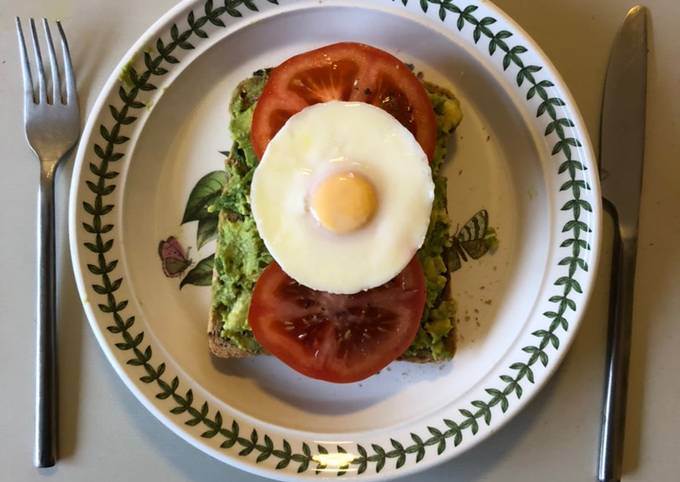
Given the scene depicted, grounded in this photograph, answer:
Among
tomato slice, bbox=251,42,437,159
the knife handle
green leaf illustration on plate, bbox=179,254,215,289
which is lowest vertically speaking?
the knife handle

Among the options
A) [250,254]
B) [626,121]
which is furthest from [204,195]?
[626,121]

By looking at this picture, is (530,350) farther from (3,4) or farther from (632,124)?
(3,4)

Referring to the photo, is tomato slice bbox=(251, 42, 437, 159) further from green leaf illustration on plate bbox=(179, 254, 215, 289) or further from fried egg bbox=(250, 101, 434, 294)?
green leaf illustration on plate bbox=(179, 254, 215, 289)

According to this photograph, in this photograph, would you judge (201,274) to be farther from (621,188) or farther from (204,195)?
(621,188)

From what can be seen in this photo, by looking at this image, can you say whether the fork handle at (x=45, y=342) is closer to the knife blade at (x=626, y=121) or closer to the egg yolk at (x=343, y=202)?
the egg yolk at (x=343, y=202)

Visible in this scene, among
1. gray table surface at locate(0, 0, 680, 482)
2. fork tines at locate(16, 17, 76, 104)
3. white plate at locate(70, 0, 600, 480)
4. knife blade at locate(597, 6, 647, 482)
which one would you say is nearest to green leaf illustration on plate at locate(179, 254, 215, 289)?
white plate at locate(70, 0, 600, 480)

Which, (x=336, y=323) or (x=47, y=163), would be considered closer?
(x=336, y=323)

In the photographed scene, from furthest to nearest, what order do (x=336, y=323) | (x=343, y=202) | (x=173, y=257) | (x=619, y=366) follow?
(x=173, y=257)
(x=619, y=366)
(x=336, y=323)
(x=343, y=202)

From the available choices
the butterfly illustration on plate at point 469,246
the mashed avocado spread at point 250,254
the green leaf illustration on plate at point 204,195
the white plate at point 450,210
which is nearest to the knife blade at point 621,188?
→ the white plate at point 450,210
